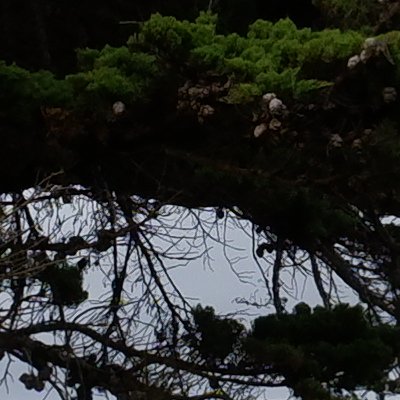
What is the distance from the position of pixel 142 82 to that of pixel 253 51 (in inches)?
17.3

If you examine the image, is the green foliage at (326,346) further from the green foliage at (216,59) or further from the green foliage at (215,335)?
the green foliage at (216,59)

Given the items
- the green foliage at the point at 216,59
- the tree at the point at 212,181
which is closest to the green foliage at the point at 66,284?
the tree at the point at 212,181

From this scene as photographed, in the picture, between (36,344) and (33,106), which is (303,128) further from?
(36,344)

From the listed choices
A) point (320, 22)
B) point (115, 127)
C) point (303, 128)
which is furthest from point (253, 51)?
point (320, 22)

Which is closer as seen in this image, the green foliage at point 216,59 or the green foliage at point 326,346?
the green foliage at point 216,59

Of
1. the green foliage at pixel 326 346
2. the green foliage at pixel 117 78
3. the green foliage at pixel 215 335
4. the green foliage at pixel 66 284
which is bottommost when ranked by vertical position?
the green foliage at pixel 326 346

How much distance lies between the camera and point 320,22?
18.0 ft

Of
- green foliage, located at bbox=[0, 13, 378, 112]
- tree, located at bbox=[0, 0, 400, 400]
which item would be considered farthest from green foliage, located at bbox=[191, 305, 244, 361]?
green foliage, located at bbox=[0, 13, 378, 112]

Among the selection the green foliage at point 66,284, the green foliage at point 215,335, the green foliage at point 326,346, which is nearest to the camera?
the green foliage at point 326,346

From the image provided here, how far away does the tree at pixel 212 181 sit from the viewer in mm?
3906

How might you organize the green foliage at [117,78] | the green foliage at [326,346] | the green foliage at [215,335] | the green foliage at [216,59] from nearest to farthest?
1. the green foliage at [216,59]
2. the green foliage at [117,78]
3. the green foliage at [326,346]
4. the green foliage at [215,335]

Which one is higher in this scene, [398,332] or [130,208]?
[130,208]

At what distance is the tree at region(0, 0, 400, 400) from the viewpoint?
391cm

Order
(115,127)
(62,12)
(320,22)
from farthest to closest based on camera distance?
(62,12)
(320,22)
(115,127)
